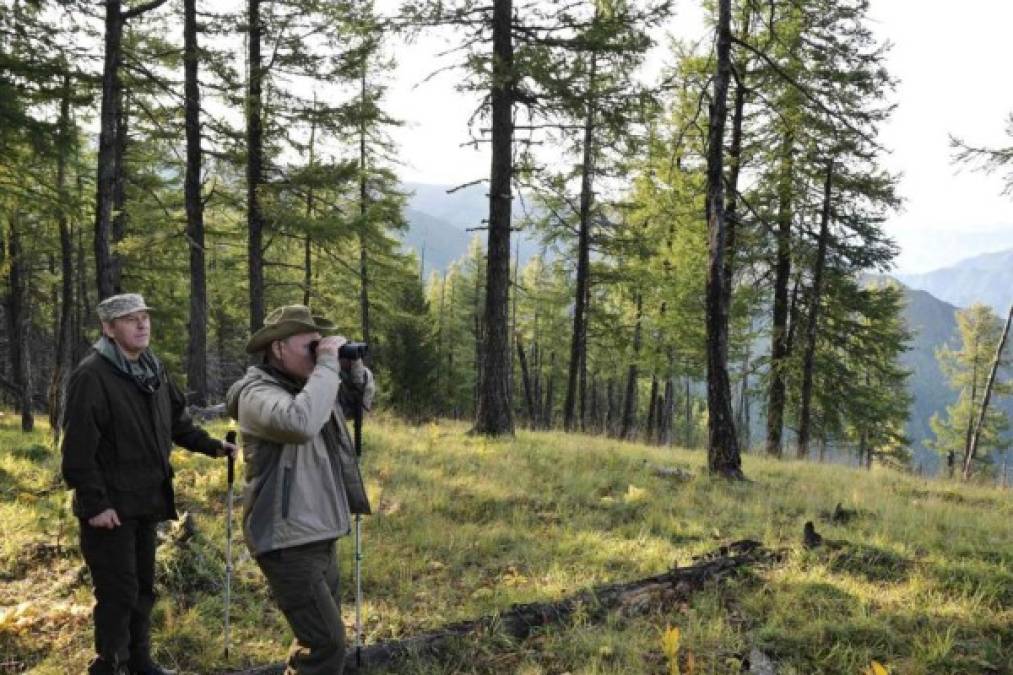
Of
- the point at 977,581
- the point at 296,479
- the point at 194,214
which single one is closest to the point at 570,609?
the point at 296,479

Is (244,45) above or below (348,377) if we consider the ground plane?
above

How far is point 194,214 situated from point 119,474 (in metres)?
11.3

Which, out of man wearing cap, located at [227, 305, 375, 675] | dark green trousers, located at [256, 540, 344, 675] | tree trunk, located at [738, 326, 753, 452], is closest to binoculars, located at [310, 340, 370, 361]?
man wearing cap, located at [227, 305, 375, 675]

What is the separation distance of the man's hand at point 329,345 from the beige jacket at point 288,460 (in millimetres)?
30

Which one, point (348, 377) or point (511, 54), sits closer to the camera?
point (348, 377)

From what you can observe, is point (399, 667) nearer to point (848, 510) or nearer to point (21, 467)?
point (848, 510)

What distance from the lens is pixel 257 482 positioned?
10.5ft

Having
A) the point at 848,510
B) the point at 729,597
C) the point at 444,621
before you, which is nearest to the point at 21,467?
the point at 444,621

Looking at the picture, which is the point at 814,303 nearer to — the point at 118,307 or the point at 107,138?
the point at 107,138

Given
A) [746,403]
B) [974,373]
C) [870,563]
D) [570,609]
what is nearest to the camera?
[570,609]

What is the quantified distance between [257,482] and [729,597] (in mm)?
3773

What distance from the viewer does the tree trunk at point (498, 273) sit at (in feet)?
38.0

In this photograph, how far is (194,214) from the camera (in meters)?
13.7

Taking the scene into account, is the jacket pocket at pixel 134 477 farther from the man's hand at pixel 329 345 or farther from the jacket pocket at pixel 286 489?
the man's hand at pixel 329 345
